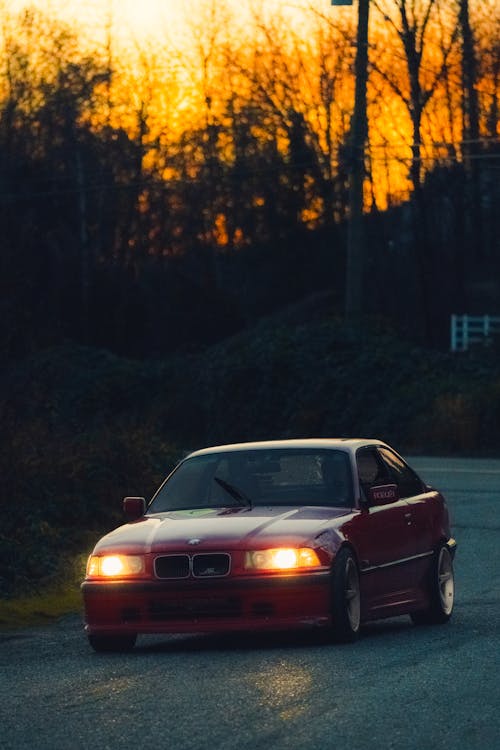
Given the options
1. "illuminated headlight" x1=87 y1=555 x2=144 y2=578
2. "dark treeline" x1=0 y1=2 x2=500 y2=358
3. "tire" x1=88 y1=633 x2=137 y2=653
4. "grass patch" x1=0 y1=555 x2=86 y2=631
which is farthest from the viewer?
"dark treeline" x1=0 y1=2 x2=500 y2=358

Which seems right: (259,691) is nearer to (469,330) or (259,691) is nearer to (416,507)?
(416,507)

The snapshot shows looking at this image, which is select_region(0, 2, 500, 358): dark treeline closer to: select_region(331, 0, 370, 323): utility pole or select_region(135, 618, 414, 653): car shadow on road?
select_region(331, 0, 370, 323): utility pole

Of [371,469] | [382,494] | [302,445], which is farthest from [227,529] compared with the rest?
[371,469]

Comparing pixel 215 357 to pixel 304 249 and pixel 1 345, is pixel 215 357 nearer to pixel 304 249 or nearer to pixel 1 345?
pixel 304 249

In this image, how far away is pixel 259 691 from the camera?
10133 mm

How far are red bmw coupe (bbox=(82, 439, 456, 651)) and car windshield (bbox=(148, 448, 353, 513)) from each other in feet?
0.03

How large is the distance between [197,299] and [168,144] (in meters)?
7.34

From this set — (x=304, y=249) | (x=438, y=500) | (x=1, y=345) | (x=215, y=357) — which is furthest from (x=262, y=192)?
(x=438, y=500)

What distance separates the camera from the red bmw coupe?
12.1m

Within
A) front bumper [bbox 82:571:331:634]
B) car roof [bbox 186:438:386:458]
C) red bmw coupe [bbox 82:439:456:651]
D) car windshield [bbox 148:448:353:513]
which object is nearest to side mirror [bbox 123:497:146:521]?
red bmw coupe [bbox 82:439:456:651]

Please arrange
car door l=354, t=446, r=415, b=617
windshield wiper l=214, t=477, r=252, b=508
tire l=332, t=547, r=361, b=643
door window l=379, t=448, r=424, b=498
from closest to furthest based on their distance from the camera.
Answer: tire l=332, t=547, r=361, b=643, car door l=354, t=446, r=415, b=617, windshield wiper l=214, t=477, r=252, b=508, door window l=379, t=448, r=424, b=498

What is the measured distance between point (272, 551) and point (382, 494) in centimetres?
135

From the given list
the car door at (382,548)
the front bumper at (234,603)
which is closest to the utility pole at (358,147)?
the car door at (382,548)

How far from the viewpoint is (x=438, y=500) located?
14.9 metres
